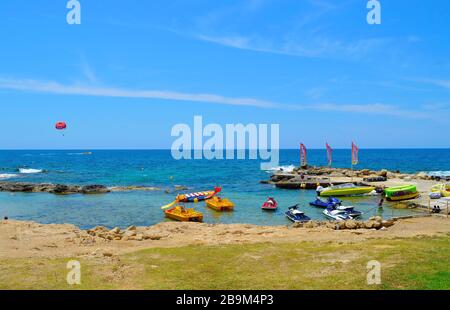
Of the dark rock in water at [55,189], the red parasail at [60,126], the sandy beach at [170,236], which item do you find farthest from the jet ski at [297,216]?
the dark rock in water at [55,189]

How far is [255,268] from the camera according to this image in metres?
16.3

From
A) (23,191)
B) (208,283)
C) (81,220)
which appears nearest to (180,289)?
(208,283)

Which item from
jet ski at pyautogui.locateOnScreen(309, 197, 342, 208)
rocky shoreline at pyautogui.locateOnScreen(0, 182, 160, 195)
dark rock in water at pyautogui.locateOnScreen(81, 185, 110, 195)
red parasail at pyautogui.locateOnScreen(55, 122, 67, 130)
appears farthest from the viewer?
rocky shoreline at pyautogui.locateOnScreen(0, 182, 160, 195)

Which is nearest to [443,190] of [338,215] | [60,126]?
[338,215]

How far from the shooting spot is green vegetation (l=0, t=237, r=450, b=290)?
552 inches

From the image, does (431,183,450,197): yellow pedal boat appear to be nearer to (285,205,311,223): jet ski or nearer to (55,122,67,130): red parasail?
(285,205,311,223): jet ski

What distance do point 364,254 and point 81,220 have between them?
2882cm

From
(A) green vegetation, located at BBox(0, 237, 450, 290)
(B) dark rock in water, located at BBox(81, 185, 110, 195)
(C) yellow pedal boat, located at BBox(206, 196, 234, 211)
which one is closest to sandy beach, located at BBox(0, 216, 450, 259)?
(A) green vegetation, located at BBox(0, 237, 450, 290)

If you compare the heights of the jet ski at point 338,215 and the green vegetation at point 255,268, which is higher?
the green vegetation at point 255,268

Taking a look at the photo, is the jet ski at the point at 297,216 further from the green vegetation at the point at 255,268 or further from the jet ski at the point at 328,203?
the green vegetation at the point at 255,268

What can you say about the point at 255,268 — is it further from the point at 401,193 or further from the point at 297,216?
the point at 401,193

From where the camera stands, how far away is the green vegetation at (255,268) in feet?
46.0

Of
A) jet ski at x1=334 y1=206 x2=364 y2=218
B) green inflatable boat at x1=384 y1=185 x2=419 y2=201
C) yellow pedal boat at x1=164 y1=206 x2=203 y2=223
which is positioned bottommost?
yellow pedal boat at x1=164 y1=206 x2=203 y2=223

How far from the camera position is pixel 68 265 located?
16.7 m
